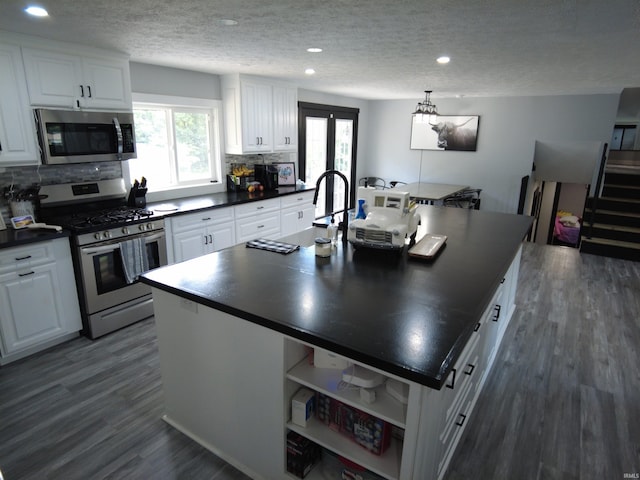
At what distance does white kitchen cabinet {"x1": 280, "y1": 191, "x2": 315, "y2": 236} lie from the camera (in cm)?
509

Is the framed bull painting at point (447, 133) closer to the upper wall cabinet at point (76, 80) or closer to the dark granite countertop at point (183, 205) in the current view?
the dark granite countertop at point (183, 205)

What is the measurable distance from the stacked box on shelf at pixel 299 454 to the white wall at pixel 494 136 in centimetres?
625

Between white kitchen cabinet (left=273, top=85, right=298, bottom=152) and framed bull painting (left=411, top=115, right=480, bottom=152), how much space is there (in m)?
2.51

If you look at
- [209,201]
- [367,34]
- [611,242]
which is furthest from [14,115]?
[611,242]

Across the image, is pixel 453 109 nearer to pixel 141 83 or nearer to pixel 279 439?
pixel 141 83

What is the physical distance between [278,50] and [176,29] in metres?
0.87

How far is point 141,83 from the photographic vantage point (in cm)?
386

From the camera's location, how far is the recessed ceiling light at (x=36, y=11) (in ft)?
6.88

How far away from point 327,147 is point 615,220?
4.65 meters

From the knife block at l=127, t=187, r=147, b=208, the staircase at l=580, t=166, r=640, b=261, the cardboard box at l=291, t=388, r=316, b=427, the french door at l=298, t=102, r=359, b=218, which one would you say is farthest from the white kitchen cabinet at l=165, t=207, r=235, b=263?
the staircase at l=580, t=166, r=640, b=261

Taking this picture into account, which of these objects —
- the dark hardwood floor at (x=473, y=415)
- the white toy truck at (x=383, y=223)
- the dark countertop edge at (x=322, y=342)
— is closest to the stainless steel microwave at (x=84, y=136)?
the dark hardwood floor at (x=473, y=415)

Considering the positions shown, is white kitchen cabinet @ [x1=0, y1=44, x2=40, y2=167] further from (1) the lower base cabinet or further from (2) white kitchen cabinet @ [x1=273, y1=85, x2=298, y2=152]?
(2) white kitchen cabinet @ [x1=273, y1=85, x2=298, y2=152]

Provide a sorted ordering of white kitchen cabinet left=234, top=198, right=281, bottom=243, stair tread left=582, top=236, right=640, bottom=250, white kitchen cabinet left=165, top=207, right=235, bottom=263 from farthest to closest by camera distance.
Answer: stair tread left=582, top=236, right=640, bottom=250
white kitchen cabinet left=234, top=198, right=281, bottom=243
white kitchen cabinet left=165, top=207, right=235, bottom=263

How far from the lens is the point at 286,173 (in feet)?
18.1
